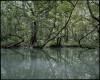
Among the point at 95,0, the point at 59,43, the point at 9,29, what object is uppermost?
the point at 95,0

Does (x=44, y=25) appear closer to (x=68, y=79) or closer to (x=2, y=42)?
(x=2, y=42)

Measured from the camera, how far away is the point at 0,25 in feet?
81.1

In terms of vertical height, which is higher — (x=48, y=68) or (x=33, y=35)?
(x=48, y=68)

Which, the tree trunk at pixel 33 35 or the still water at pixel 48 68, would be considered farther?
the tree trunk at pixel 33 35

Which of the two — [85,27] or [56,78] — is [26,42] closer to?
[85,27]

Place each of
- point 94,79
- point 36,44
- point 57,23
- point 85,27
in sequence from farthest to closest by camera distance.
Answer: point 85,27 < point 57,23 < point 36,44 < point 94,79

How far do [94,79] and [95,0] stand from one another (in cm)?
728

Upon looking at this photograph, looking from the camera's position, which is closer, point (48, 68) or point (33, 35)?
point (48, 68)

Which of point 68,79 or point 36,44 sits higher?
point 68,79

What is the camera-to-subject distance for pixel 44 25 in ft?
82.0

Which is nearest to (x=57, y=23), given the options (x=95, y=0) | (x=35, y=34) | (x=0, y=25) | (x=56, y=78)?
(x=35, y=34)

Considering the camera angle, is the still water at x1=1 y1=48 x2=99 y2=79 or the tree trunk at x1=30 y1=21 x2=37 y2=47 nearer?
the still water at x1=1 y1=48 x2=99 y2=79

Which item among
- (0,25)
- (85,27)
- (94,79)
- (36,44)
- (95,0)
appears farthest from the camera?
(85,27)

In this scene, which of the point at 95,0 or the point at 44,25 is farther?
the point at 44,25
